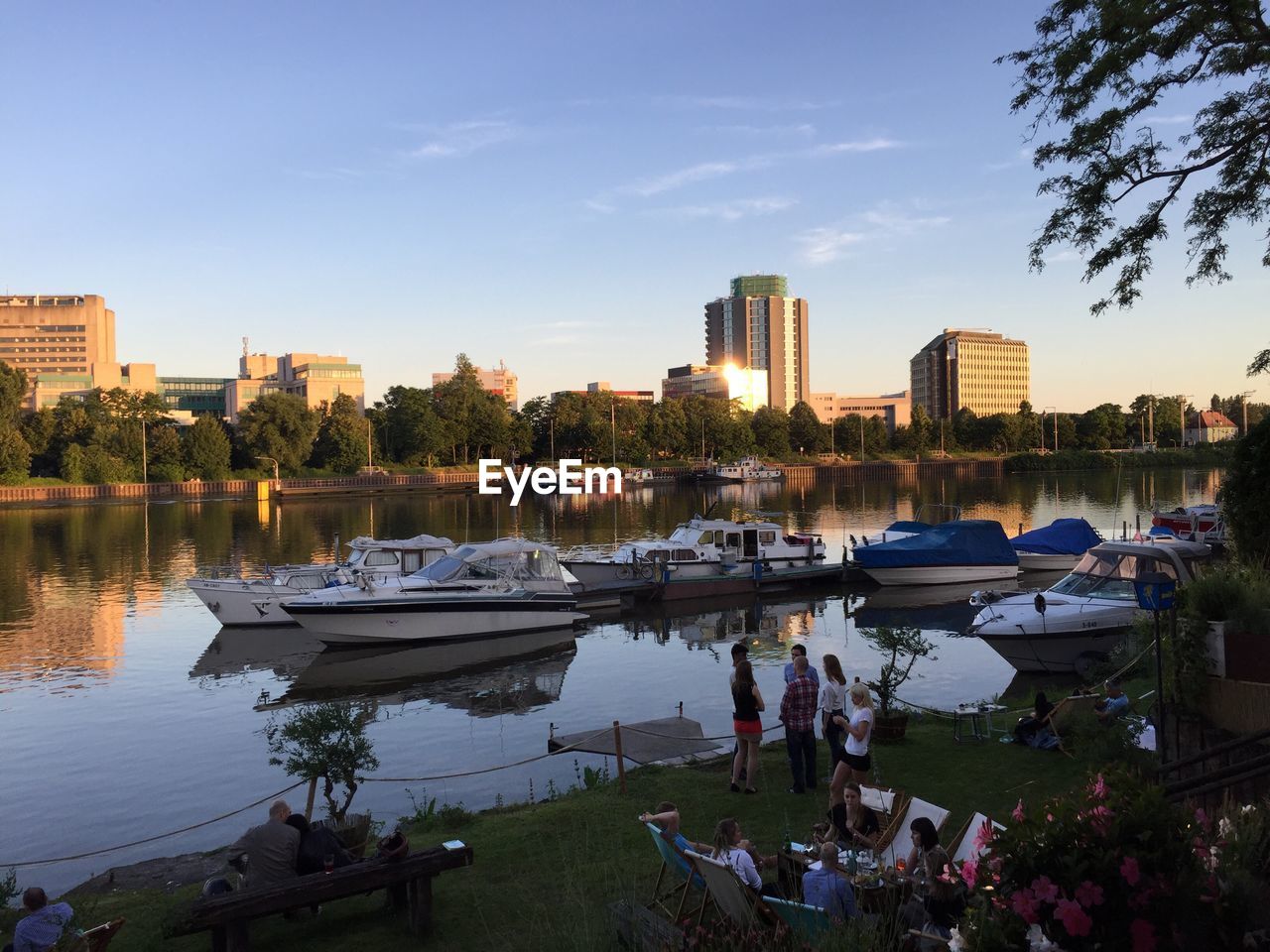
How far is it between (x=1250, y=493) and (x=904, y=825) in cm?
1146

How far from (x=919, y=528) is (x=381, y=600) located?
2524cm

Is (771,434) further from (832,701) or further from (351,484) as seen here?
(832,701)

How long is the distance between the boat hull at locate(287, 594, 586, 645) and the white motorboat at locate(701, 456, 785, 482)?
4059 inches

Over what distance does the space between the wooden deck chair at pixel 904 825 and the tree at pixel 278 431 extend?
12183cm

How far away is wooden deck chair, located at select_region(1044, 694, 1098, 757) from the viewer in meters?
13.7

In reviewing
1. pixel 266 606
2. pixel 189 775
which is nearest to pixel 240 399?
pixel 266 606

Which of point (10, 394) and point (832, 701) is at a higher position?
point (10, 394)

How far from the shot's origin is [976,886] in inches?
196

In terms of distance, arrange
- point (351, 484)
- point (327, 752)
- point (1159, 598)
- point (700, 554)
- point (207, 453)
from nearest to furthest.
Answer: point (1159, 598)
point (327, 752)
point (700, 554)
point (207, 453)
point (351, 484)

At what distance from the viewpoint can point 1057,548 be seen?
4247 centimetres

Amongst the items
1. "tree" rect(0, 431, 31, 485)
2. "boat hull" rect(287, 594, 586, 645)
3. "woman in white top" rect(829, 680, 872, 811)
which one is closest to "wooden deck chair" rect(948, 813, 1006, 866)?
"woman in white top" rect(829, 680, 872, 811)

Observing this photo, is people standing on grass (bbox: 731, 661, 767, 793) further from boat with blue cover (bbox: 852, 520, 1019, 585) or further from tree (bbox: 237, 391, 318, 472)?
tree (bbox: 237, 391, 318, 472)

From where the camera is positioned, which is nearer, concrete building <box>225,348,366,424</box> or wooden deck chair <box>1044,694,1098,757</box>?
wooden deck chair <box>1044,694,1098,757</box>

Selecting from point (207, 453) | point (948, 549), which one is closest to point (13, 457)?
point (207, 453)
